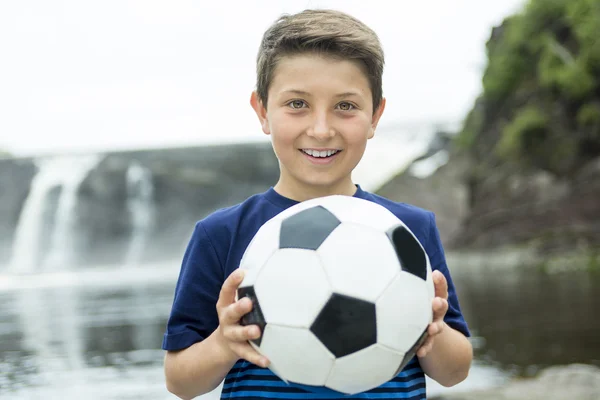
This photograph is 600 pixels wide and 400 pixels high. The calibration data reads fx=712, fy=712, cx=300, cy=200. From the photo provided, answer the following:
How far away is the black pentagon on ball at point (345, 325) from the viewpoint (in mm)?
1659

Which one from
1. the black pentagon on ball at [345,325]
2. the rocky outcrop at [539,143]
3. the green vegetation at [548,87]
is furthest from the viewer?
the green vegetation at [548,87]

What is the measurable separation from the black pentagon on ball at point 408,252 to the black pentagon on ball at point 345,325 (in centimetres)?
15

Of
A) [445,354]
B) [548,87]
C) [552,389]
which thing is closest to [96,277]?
[548,87]

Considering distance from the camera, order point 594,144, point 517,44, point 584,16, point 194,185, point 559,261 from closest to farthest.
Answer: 1. point 559,261
2. point 594,144
3. point 584,16
4. point 517,44
5. point 194,185

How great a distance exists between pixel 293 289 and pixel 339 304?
115mm

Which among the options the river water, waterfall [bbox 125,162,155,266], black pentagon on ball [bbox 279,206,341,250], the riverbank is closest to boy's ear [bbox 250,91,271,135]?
black pentagon on ball [bbox 279,206,341,250]

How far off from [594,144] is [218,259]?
20.0 meters

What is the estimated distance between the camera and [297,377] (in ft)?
5.61

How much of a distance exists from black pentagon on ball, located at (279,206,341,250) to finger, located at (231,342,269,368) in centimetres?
26

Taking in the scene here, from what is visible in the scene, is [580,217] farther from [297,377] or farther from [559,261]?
[297,377]

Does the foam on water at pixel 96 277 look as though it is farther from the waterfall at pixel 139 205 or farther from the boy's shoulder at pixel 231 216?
the boy's shoulder at pixel 231 216

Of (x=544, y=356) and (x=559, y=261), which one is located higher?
(x=559, y=261)

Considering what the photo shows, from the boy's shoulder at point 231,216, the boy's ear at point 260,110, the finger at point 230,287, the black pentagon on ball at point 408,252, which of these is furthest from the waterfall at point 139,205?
the black pentagon on ball at point 408,252

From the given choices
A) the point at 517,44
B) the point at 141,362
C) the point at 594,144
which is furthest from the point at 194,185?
the point at 141,362
